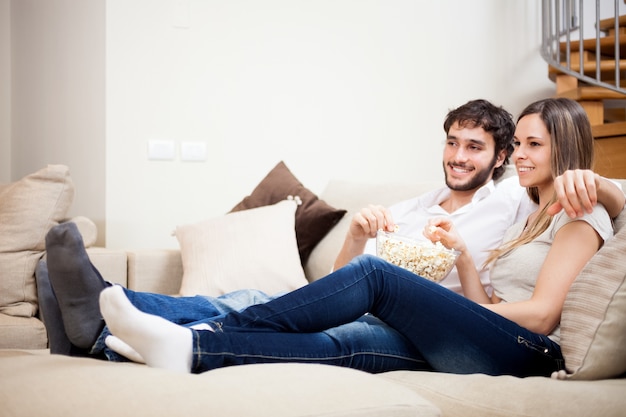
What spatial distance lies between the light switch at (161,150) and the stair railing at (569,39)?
233cm

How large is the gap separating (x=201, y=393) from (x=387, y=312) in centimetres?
58

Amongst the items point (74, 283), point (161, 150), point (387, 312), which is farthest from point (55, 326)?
point (161, 150)

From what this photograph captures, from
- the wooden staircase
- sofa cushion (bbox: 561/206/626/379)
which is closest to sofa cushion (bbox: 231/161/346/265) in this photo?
sofa cushion (bbox: 561/206/626/379)

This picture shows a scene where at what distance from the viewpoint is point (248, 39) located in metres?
3.81

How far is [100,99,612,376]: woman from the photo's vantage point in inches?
54.0

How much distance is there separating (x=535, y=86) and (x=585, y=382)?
3.50m

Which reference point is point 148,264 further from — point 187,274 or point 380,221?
point 380,221

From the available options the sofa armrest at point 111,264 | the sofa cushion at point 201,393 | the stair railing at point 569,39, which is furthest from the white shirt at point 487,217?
the stair railing at point 569,39

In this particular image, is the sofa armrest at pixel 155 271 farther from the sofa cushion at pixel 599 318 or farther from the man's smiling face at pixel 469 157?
the sofa cushion at pixel 599 318

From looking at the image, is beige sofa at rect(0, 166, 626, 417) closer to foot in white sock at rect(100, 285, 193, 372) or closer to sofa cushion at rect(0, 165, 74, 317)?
foot in white sock at rect(100, 285, 193, 372)

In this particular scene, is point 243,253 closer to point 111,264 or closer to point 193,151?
point 111,264

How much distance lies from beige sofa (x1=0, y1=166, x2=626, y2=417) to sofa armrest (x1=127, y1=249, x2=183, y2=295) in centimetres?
125

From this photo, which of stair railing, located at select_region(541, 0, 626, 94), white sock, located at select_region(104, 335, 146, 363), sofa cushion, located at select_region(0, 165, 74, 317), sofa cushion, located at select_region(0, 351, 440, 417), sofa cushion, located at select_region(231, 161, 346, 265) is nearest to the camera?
sofa cushion, located at select_region(0, 351, 440, 417)

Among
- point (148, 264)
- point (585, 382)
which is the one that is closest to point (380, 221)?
point (585, 382)
